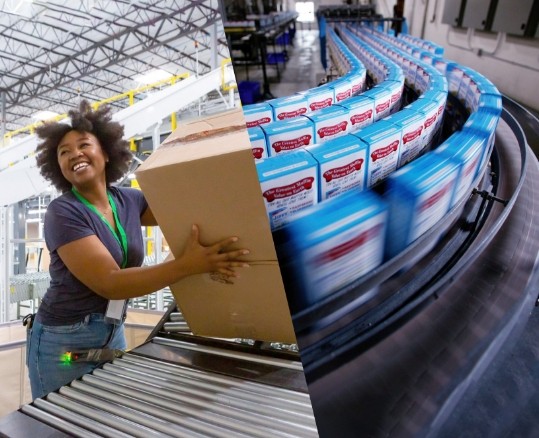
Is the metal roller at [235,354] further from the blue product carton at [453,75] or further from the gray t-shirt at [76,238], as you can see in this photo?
the blue product carton at [453,75]

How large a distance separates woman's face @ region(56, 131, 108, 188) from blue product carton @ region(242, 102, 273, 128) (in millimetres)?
414

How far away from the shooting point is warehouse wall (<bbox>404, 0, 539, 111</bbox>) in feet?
0.97

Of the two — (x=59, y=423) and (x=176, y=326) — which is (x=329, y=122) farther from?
(x=176, y=326)

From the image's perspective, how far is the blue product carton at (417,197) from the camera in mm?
242

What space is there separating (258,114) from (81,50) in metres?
0.56

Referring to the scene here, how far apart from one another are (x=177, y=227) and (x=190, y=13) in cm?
30

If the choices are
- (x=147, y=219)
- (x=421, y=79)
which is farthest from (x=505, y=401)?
(x=147, y=219)

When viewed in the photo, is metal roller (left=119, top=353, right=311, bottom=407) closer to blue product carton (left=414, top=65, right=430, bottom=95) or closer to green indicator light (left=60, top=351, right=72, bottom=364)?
green indicator light (left=60, top=351, right=72, bottom=364)

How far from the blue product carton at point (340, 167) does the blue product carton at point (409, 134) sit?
49mm

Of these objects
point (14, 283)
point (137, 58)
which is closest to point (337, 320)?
point (137, 58)

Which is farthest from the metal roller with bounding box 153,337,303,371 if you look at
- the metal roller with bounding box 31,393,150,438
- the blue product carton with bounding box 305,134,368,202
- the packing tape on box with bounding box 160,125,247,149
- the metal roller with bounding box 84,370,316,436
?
the blue product carton with bounding box 305,134,368,202

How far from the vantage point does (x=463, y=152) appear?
304 mm

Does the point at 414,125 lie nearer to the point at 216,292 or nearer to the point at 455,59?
the point at 455,59

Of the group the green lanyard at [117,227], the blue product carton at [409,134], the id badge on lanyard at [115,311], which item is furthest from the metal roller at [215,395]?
the blue product carton at [409,134]
